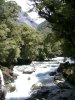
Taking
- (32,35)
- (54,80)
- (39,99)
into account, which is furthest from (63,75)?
(32,35)

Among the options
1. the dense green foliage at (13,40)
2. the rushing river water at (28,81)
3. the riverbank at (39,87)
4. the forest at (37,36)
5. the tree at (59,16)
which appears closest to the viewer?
the tree at (59,16)

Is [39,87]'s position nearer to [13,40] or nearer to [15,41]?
[13,40]

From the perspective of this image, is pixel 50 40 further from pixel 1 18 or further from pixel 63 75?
pixel 1 18

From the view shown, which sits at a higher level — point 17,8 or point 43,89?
point 17,8

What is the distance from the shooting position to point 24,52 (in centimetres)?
5562

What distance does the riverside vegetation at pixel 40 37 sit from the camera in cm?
2233

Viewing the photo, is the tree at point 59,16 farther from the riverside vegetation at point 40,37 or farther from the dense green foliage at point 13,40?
the dense green foliage at point 13,40

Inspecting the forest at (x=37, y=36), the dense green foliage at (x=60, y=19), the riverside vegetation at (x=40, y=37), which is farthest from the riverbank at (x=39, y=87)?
the dense green foliage at (x=60, y=19)

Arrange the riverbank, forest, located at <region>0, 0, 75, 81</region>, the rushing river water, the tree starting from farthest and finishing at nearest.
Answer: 1. the rushing river water
2. the riverbank
3. forest, located at <region>0, 0, 75, 81</region>
4. the tree

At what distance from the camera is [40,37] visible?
6288 cm

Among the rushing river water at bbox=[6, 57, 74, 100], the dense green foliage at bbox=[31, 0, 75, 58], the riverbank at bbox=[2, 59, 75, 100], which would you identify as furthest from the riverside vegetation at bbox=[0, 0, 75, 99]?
the rushing river water at bbox=[6, 57, 74, 100]

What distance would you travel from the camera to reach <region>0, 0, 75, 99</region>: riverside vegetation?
22.3 m

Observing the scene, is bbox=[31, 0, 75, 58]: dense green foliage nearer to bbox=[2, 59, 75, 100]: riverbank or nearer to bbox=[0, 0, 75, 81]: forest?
bbox=[0, 0, 75, 81]: forest

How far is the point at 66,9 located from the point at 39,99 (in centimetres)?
1050
